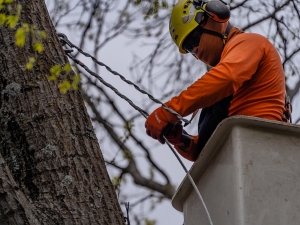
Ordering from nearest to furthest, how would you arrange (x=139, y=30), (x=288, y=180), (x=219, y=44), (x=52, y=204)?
(x=52, y=204), (x=288, y=180), (x=219, y=44), (x=139, y=30)

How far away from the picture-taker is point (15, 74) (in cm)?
234

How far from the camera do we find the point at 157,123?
2.71m

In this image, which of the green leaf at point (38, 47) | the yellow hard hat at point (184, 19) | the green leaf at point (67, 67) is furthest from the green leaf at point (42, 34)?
the yellow hard hat at point (184, 19)

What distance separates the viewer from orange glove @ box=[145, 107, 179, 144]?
2695mm

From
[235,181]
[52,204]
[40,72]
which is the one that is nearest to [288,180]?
[235,181]

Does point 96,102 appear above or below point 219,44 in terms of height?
above

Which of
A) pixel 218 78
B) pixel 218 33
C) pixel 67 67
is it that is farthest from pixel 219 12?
pixel 67 67

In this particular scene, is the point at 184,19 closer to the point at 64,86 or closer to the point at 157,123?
the point at 157,123

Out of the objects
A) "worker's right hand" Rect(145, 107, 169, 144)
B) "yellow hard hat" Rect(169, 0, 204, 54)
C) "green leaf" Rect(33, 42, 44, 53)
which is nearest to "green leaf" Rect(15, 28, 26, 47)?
"green leaf" Rect(33, 42, 44, 53)

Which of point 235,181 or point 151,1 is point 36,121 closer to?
point 235,181

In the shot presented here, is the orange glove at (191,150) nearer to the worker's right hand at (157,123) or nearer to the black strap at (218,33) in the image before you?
the worker's right hand at (157,123)

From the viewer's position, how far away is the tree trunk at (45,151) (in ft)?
6.96

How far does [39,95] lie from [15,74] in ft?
0.40

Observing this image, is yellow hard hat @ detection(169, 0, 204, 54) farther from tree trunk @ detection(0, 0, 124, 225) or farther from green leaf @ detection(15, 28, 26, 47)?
green leaf @ detection(15, 28, 26, 47)
